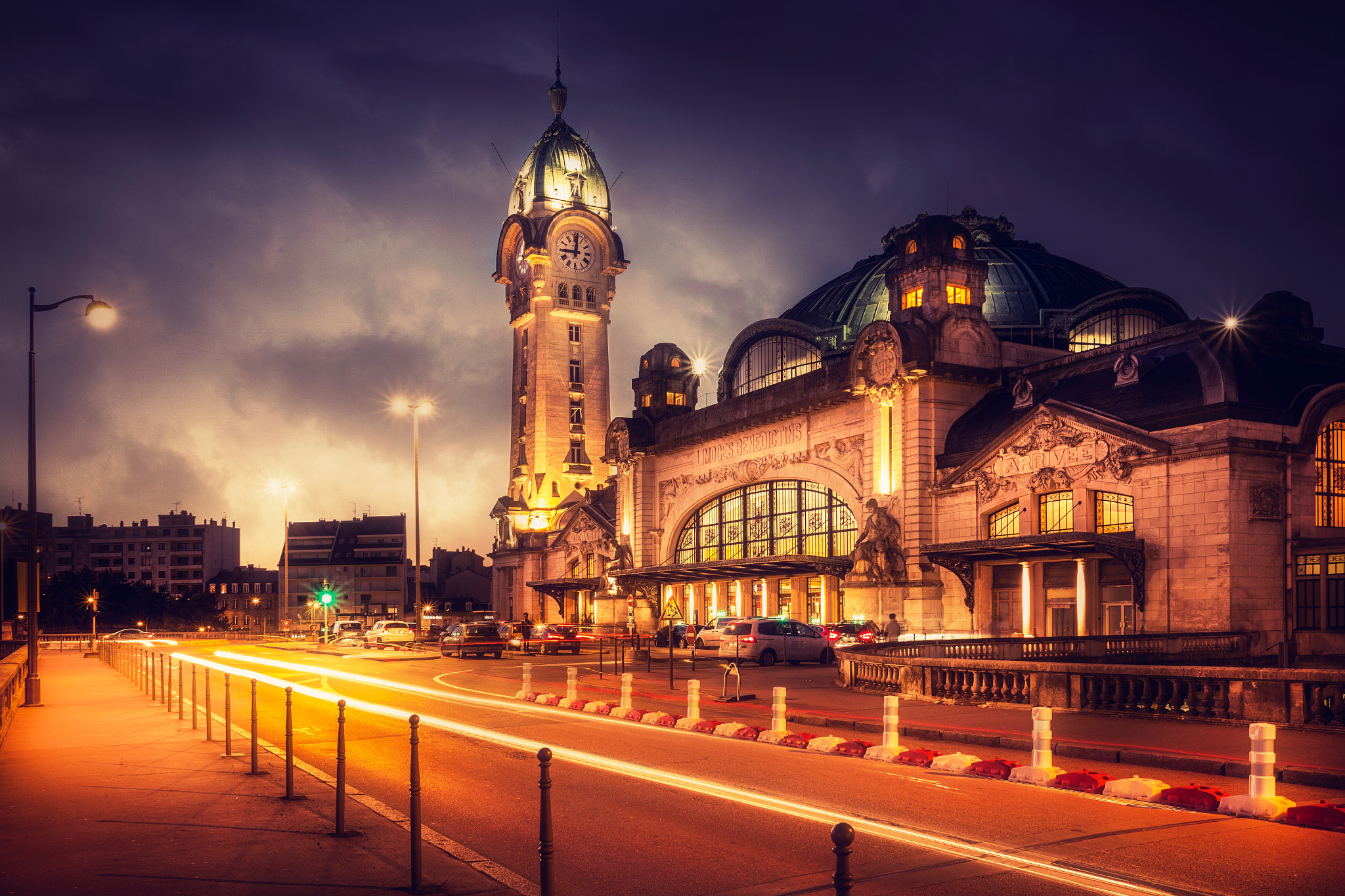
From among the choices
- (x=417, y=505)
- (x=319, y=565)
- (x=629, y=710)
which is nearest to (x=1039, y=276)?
(x=417, y=505)

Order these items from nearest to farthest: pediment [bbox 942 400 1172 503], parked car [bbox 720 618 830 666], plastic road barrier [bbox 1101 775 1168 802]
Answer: plastic road barrier [bbox 1101 775 1168 802] → pediment [bbox 942 400 1172 503] → parked car [bbox 720 618 830 666]

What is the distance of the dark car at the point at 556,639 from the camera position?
49359 millimetres

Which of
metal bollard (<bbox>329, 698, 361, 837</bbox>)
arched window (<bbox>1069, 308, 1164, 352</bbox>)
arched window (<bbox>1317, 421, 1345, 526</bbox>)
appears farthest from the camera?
arched window (<bbox>1069, 308, 1164, 352</bbox>)

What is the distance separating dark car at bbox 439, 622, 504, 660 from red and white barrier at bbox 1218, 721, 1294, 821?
1487 inches

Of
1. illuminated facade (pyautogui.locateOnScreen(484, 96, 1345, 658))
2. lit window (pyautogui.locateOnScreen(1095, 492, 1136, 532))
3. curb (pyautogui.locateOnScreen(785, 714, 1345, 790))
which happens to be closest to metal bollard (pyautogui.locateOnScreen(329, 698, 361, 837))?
curb (pyautogui.locateOnScreen(785, 714, 1345, 790))

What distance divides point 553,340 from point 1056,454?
2692 inches

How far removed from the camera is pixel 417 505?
57906 mm

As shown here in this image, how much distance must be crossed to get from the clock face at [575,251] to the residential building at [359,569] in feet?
175

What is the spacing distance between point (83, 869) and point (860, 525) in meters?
46.0

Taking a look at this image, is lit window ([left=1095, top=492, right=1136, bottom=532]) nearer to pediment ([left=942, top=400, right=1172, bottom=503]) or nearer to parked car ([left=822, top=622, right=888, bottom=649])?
pediment ([left=942, top=400, right=1172, bottom=503])

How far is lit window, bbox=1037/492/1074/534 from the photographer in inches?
1658

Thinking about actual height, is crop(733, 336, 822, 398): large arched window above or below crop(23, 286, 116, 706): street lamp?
above

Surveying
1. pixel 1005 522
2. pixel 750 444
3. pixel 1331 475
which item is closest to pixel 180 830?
pixel 1331 475

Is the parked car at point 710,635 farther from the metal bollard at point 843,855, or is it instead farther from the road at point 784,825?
the metal bollard at point 843,855
